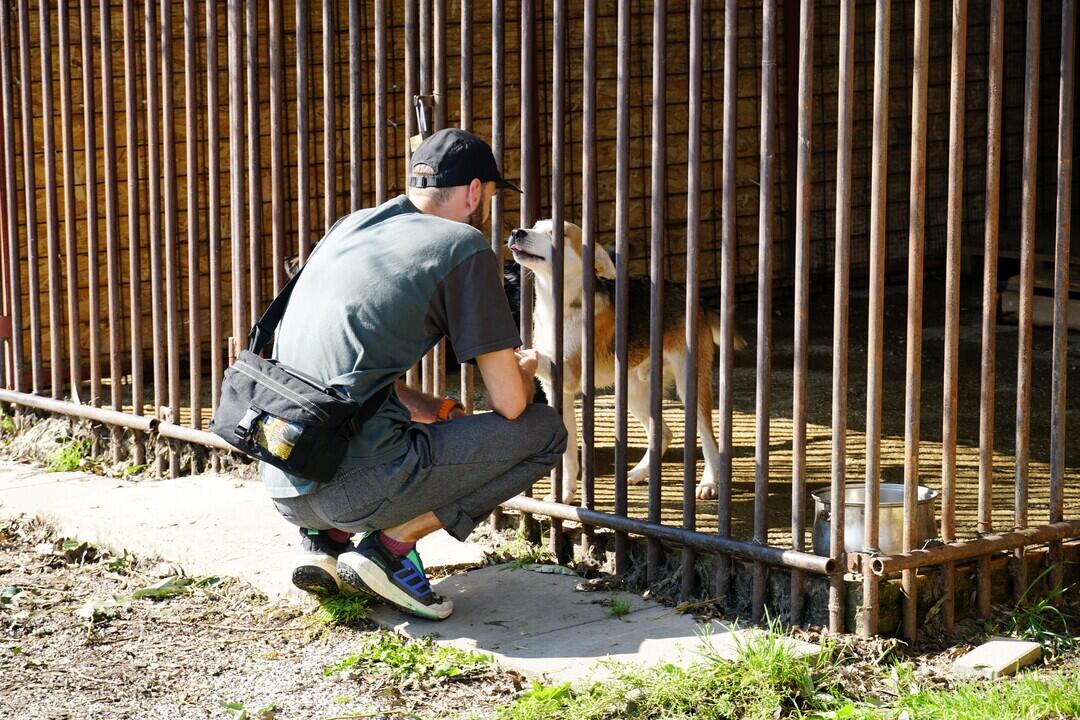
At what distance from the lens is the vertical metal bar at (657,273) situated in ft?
16.0

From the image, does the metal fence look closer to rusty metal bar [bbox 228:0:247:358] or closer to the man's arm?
rusty metal bar [bbox 228:0:247:358]

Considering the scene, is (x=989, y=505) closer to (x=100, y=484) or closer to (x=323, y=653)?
(x=323, y=653)

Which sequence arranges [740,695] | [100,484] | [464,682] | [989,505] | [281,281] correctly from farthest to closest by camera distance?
[100,484] → [281,281] → [989,505] → [464,682] → [740,695]

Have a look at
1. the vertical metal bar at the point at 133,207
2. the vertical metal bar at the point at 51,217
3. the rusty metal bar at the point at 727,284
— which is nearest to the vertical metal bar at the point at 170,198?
the vertical metal bar at the point at 133,207

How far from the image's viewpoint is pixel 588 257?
520 centimetres

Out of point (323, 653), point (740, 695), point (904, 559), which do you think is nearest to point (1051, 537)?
point (904, 559)

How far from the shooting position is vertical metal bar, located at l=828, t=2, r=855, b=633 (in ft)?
14.3

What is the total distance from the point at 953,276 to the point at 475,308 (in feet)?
4.95

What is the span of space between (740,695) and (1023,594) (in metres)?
1.29

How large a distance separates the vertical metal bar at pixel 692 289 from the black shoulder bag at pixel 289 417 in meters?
1.06

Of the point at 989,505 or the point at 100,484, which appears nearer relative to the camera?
the point at 989,505

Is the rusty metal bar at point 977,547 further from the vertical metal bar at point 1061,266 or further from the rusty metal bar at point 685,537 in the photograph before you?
the rusty metal bar at point 685,537

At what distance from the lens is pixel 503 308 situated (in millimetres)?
4645

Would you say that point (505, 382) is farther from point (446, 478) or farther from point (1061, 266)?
point (1061, 266)
